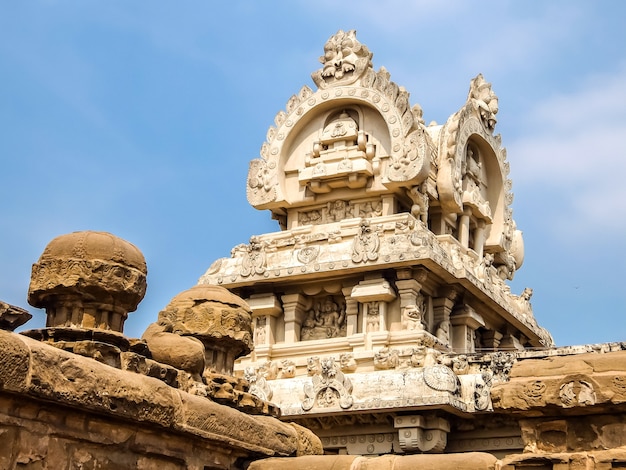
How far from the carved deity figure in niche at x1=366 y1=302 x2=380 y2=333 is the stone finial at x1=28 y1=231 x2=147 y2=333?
16202 millimetres

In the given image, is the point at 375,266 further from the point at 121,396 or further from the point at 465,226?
the point at 121,396

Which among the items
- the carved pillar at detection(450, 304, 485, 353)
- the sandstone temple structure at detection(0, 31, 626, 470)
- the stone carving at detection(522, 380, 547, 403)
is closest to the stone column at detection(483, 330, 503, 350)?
the sandstone temple structure at detection(0, 31, 626, 470)

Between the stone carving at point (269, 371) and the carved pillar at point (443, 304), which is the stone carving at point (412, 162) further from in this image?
the stone carving at point (269, 371)

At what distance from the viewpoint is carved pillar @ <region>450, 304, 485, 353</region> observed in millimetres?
24578

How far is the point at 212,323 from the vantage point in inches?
377

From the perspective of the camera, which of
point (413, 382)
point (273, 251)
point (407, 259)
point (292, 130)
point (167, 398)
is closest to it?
A: point (167, 398)

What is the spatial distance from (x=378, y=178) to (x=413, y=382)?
6260 mm

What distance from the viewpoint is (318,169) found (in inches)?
1001

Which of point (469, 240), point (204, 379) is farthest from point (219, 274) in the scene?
point (204, 379)

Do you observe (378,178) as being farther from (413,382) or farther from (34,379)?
(34,379)

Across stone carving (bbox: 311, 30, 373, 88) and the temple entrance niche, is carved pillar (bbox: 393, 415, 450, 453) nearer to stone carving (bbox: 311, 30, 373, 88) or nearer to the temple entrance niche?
the temple entrance niche

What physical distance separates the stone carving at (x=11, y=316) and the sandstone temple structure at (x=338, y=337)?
0.01 metres

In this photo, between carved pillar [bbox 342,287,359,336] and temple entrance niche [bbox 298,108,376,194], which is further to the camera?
temple entrance niche [bbox 298,108,376,194]

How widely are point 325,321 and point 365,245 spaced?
251 cm
